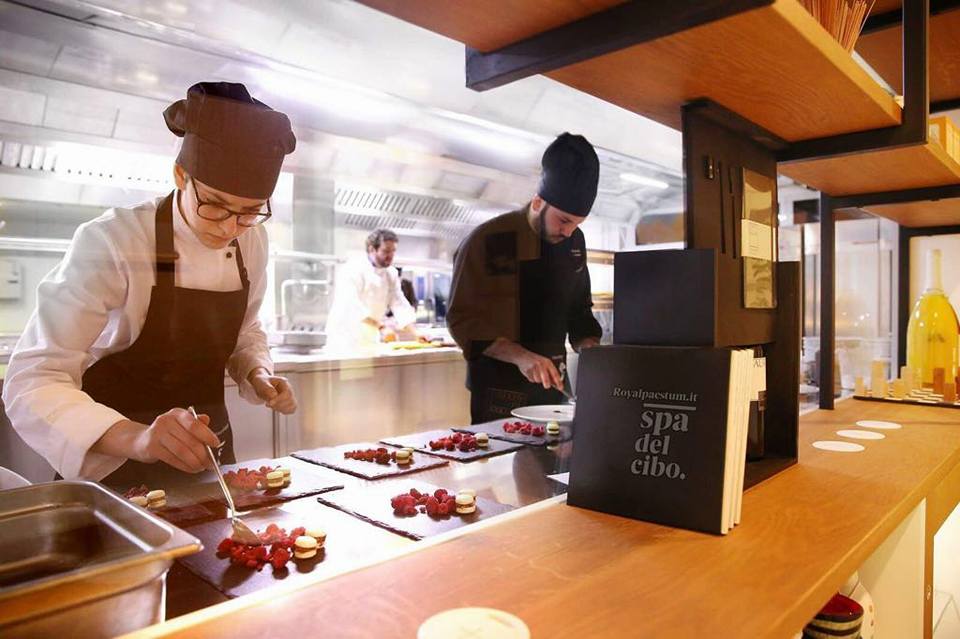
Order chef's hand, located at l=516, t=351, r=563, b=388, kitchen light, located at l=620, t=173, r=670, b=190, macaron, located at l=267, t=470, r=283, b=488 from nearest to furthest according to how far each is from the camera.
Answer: macaron, located at l=267, t=470, r=283, b=488 < chef's hand, located at l=516, t=351, r=563, b=388 < kitchen light, located at l=620, t=173, r=670, b=190

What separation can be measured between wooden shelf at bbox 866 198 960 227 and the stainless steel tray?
2203mm

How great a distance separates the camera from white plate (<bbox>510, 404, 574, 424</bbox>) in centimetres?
194

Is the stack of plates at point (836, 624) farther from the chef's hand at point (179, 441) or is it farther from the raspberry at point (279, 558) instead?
the chef's hand at point (179, 441)

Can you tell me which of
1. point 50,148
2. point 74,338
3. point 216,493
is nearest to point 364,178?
point 50,148

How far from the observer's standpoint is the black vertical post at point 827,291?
2.04 metres

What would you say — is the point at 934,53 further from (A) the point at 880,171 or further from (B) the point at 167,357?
(B) the point at 167,357

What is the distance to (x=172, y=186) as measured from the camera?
1476mm

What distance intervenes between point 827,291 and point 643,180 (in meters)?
2.92

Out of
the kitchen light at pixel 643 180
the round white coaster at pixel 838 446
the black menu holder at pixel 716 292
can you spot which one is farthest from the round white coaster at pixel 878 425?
the kitchen light at pixel 643 180

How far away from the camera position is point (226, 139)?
141cm

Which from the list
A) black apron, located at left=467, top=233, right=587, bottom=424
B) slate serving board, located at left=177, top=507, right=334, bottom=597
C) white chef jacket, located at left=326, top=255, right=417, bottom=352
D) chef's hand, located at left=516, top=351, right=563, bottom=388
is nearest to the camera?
slate serving board, located at left=177, top=507, right=334, bottom=597

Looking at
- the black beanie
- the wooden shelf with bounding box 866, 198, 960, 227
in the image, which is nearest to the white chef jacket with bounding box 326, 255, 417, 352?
the black beanie

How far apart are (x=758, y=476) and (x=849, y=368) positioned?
190 cm

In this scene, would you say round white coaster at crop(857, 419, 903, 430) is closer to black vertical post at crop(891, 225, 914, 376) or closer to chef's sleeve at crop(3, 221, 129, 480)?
black vertical post at crop(891, 225, 914, 376)
